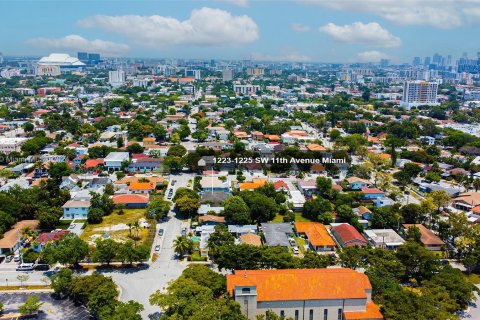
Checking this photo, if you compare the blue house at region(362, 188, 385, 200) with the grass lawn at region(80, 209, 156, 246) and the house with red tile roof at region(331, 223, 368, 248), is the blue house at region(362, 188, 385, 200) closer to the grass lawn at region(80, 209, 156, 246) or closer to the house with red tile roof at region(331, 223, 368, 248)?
the house with red tile roof at region(331, 223, 368, 248)

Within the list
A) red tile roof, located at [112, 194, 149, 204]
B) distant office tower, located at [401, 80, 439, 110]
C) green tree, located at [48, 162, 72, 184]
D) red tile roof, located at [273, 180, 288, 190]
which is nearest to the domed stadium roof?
distant office tower, located at [401, 80, 439, 110]

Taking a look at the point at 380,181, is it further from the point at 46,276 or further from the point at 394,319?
the point at 46,276

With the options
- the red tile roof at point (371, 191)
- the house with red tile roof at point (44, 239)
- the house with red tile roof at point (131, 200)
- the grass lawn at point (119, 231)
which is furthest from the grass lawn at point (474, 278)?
the house with red tile roof at point (44, 239)

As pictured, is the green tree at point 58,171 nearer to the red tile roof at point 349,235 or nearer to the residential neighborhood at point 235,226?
the residential neighborhood at point 235,226

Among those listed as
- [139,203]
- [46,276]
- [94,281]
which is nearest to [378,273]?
[94,281]

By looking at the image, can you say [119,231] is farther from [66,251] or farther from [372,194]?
[372,194]

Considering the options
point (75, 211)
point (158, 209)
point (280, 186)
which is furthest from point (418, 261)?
point (75, 211)

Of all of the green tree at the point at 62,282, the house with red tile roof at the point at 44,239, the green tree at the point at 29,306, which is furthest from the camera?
the house with red tile roof at the point at 44,239
